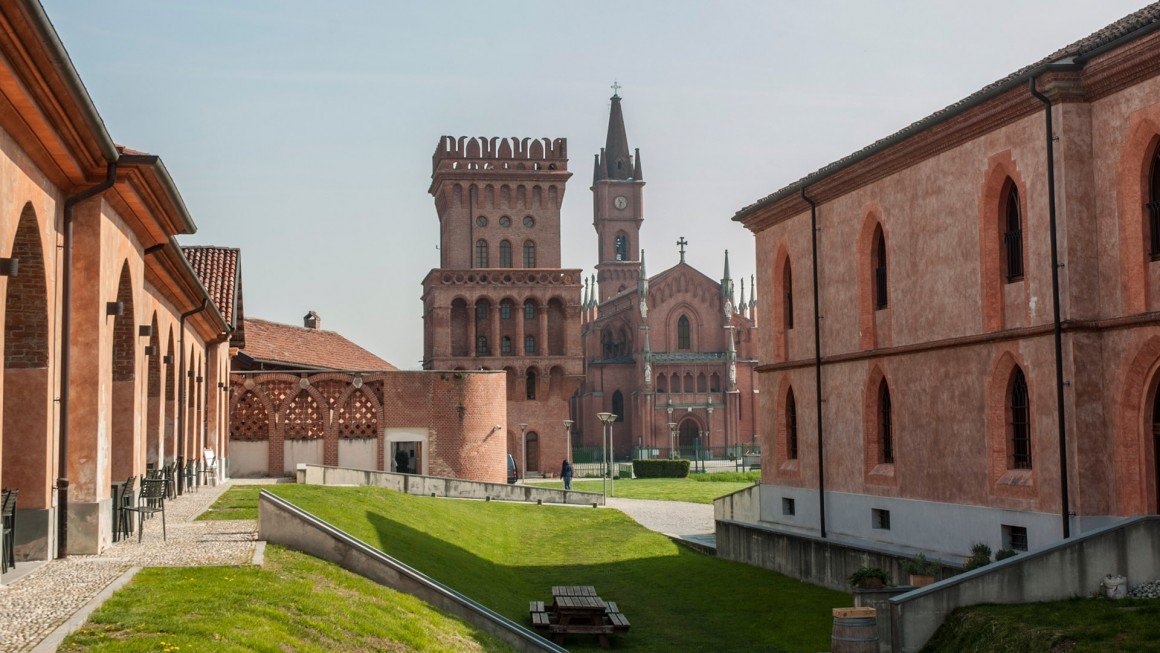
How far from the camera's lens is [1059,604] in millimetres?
14773

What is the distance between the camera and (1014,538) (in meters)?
18.9

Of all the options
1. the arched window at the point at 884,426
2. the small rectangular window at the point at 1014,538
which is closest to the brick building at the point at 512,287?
the arched window at the point at 884,426

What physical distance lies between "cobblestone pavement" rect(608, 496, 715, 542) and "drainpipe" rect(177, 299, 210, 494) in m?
12.1

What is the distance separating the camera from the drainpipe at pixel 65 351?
14.3m

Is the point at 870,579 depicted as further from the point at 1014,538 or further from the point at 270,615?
the point at 270,615

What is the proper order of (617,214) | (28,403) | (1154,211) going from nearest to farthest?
(28,403), (1154,211), (617,214)

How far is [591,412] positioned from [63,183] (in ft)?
265

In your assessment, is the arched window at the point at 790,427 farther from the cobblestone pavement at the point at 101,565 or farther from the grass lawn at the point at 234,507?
the cobblestone pavement at the point at 101,565

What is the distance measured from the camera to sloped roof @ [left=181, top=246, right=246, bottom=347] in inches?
1431

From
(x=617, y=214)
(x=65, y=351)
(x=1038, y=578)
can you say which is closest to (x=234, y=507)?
(x=65, y=351)

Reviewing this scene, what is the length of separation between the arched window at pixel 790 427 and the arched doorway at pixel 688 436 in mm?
65245

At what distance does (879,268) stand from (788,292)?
4.51m

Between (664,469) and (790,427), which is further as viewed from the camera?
(664,469)

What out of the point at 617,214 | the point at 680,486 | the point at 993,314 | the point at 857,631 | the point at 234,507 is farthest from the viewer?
the point at 617,214
